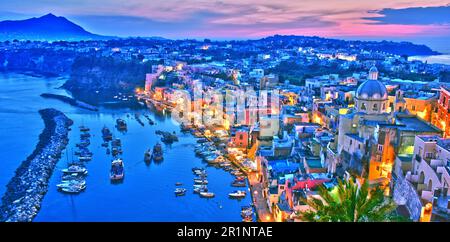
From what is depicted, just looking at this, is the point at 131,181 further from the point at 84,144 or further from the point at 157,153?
the point at 84,144

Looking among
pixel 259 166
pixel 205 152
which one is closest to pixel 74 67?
→ pixel 205 152

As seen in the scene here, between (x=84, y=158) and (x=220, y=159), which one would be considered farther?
(x=84, y=158)

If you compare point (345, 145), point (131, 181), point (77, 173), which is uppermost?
point (345, 145)

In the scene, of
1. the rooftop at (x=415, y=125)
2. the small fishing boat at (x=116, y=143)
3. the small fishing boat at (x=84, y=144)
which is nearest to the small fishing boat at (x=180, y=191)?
the small fishing boat at (x=116, y=143)

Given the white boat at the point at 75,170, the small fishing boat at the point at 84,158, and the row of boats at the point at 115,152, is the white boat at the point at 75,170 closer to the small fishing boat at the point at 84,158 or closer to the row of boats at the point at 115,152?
the row of boats at the point at 115,152

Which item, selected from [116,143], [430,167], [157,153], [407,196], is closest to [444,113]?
[430,167]
